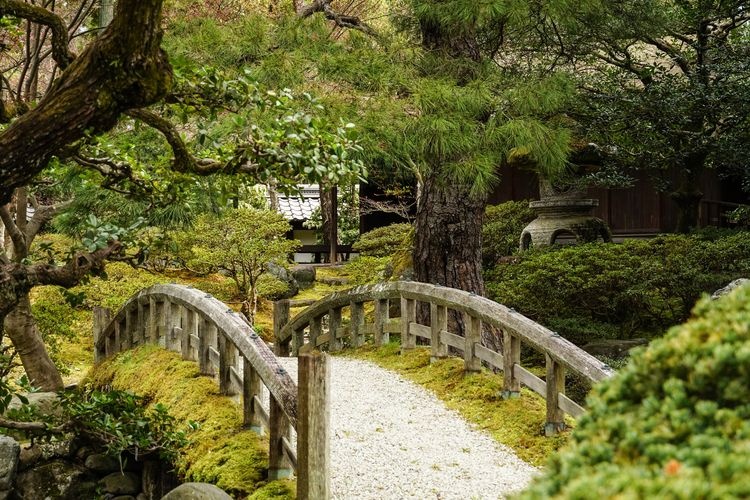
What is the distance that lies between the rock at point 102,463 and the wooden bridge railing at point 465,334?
3.27 m

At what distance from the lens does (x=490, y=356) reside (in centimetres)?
764

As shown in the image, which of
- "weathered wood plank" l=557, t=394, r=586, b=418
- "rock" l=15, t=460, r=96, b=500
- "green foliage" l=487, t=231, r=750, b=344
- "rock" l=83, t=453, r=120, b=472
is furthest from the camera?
"green foliage" l=487, t=231, r=750, b=344

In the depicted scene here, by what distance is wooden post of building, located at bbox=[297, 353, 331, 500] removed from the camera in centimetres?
497

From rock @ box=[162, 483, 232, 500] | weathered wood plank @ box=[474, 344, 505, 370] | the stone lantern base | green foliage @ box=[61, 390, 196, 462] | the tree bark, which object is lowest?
Answer: rock @ box=[162, 483, 232, 500]

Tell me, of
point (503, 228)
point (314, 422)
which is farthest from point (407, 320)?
point (503, 228)

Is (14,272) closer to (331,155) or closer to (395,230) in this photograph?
(331,155)

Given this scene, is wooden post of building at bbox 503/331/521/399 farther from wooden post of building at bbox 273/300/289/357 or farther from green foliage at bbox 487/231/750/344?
wooden post of building at bbox 273/300/289/357

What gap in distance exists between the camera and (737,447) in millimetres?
1503

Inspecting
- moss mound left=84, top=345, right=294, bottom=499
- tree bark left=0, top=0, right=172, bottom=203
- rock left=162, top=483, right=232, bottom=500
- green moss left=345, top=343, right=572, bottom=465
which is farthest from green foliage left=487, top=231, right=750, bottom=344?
tree bark left=0, top=0, right=172, bottom=203

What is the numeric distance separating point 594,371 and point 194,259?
10.6 meters

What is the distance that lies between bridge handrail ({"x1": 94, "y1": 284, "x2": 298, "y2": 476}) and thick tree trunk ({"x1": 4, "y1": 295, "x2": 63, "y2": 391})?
118 cm

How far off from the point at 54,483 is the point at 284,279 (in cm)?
984

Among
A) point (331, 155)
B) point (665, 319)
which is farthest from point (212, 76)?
point (665, 319)

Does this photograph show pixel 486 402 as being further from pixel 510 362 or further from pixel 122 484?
pixel 122 484
